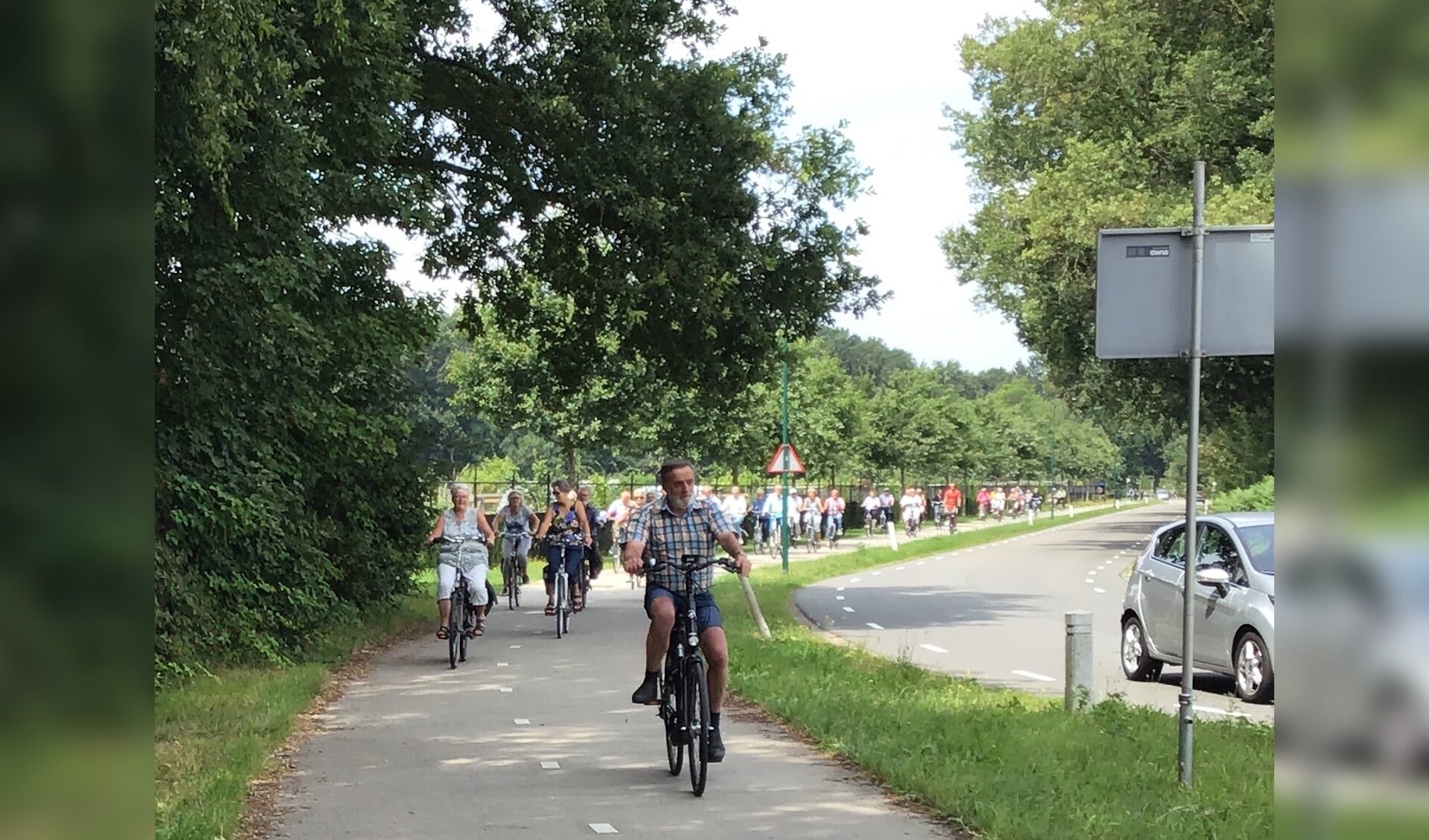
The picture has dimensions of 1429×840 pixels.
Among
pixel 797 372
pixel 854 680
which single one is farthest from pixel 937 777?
pixel 797 372

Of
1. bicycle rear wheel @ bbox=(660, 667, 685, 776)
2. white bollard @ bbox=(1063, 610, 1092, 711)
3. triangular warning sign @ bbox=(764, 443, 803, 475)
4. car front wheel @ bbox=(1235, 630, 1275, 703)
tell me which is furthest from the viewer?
triangular warning sign @ bbox=(764, 443, 803, 475)

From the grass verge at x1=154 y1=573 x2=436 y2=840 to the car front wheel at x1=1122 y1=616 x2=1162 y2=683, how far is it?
8.21 metres

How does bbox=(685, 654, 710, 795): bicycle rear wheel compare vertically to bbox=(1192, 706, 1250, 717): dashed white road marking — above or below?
above

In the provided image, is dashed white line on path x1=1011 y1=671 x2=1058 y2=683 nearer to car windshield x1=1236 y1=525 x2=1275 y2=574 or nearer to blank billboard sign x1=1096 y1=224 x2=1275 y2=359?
car windshield x1=1236 y1=525 x2=1275 y2=574

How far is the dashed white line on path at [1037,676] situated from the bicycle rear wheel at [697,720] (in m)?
7.31

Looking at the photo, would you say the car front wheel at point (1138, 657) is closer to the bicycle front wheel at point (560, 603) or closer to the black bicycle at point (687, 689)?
the bicycle front wheel at point (560, 603)

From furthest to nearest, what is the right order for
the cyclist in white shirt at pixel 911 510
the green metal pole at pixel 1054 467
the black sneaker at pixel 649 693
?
the green metal pole at pixel 1054 467, the cyclist in white shirt at pixel 911 510, the black sneaker at pixel 649 693

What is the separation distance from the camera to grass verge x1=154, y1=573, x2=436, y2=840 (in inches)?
292

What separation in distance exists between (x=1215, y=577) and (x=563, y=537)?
A: 960 cm

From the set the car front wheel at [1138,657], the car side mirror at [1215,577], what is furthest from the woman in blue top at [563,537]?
the car side mirror at [1215,577]

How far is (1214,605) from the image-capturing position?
552 inches

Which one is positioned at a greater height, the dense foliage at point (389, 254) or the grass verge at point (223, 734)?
the dense foliage at point (389, 254)

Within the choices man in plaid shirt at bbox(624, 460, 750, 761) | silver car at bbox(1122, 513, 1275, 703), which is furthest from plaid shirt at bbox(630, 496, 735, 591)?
silver car at bbox(1122, 513, 1275, 703)

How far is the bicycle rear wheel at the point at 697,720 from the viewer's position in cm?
858
